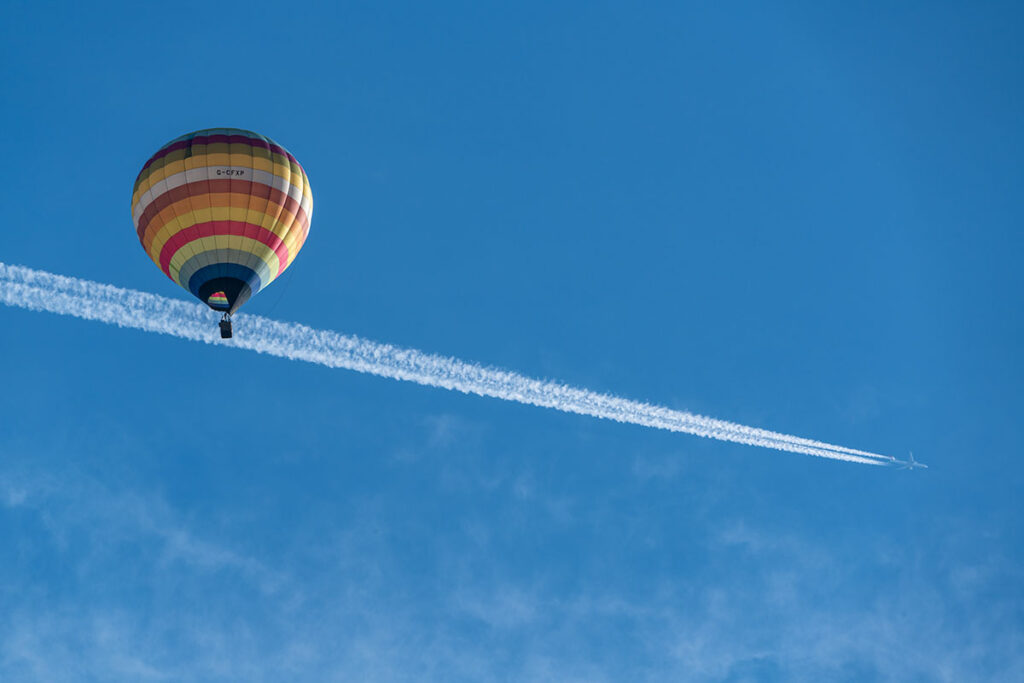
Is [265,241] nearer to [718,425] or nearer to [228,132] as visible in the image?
[228,132]

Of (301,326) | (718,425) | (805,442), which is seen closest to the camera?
(301,326)

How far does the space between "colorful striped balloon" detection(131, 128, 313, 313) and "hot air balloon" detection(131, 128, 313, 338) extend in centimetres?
2

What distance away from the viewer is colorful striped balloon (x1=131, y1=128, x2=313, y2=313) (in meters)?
24.6

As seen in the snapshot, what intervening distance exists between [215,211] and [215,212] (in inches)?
0.9

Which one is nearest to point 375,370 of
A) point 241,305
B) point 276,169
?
point 241,305

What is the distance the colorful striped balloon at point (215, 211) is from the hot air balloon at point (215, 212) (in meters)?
0.02

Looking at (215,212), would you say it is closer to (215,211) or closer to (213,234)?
(215,211)

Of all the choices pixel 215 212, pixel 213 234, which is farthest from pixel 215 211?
pixel 213 234

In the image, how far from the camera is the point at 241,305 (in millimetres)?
25188

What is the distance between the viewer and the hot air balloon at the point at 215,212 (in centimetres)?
2455

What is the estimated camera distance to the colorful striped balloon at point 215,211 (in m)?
24.6

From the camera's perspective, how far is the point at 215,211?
24.6m

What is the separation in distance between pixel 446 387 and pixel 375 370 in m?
1.71

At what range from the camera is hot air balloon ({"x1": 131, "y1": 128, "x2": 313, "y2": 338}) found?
24.5m
